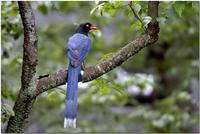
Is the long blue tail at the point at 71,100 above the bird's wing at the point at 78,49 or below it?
below

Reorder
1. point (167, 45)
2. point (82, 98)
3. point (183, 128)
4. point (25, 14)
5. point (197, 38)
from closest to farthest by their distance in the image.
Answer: point (25, 14) → point (82, 98) → point (183, 128) → point (197, 38) → point (167, 45)

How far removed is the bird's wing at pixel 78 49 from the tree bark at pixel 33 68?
6.4 inches

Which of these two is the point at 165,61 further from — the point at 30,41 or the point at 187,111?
the point at 30,41

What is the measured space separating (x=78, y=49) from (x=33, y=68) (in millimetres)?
418

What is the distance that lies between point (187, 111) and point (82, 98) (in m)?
1.26

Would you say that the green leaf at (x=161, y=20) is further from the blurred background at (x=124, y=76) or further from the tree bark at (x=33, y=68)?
the blurred background at (x=124, y=76)

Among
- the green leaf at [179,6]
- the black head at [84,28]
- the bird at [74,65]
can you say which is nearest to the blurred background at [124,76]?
the black head at [84,28]

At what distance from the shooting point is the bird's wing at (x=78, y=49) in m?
2.69

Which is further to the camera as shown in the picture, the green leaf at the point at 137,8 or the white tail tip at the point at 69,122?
the green leaf at the point at 137,8

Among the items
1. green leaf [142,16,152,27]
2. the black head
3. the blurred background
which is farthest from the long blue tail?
the blurred background

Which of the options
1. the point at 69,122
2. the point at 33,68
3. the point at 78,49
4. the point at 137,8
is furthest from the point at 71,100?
the point at 137,8

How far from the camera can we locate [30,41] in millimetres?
2424

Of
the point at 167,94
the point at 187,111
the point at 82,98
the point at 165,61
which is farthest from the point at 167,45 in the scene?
the point at 82,98

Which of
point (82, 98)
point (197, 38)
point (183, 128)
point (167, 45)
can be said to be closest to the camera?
point (82, 98)
